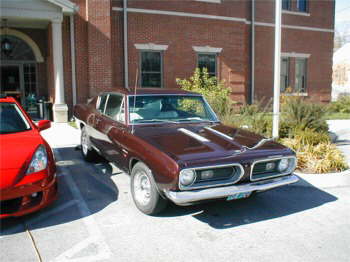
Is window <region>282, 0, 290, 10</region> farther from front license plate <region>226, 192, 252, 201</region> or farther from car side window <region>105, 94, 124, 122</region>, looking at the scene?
front license plate <region>226, 192, 252, 201</region>

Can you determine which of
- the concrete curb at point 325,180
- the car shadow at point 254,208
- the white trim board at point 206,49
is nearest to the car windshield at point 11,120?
the car shadow at point 254,208

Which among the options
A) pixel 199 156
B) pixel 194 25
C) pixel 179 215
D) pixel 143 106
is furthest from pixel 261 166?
pixel 194 25

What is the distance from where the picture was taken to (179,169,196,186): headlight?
3779 millimetres

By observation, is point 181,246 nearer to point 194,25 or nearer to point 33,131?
point 33,131

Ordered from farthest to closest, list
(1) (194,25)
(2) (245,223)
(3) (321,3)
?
(3) (321,3) < (1) (194,25) < (2) (245,223)

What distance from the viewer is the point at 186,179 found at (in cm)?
382

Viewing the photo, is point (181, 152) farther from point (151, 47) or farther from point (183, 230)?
point (151, 47)

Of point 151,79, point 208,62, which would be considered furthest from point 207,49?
point 151,79

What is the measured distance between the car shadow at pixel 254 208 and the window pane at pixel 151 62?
1049 cm

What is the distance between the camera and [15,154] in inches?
161

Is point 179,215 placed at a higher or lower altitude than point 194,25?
lower

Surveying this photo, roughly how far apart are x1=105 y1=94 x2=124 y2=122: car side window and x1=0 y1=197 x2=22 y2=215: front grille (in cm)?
188

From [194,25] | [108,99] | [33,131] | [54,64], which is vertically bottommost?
[33,131]

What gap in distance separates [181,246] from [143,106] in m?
2.39
